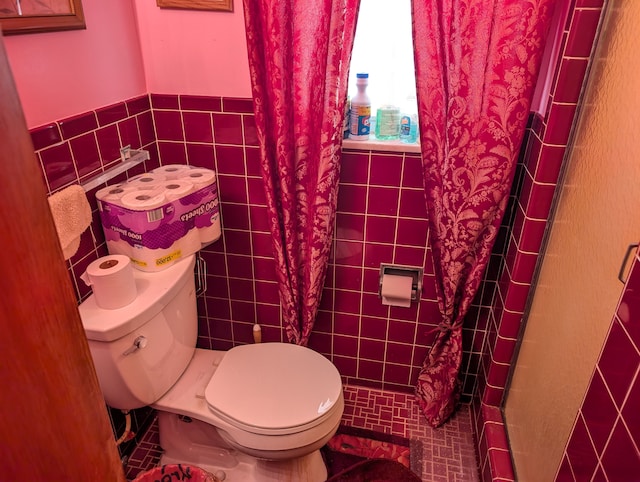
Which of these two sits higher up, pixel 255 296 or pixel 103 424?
pixel 103 424

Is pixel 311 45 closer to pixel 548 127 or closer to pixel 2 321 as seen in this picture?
pixel 548 127

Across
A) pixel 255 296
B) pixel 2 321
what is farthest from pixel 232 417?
pixel 2 321

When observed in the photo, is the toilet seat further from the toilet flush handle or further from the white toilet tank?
the toilet flush handle

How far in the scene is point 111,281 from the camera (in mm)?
1237

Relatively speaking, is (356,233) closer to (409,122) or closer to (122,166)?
(409,122)

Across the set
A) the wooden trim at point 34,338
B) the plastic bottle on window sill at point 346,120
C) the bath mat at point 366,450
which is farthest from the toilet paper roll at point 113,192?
the bath mat at point 366,450

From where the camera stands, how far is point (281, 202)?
5.27 ft

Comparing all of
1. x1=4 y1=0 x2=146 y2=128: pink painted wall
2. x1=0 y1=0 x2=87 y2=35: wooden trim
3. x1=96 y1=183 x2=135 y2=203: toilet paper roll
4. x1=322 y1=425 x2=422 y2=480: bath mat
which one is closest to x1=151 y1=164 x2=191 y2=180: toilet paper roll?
x1=96 y1=183 x2=135 y2=203: toilet paper roll

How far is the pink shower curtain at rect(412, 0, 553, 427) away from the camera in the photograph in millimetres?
1230

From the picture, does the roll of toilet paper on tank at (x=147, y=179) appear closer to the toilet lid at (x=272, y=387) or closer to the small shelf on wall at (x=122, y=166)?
the small shelf on wall at (x=122, y=166)

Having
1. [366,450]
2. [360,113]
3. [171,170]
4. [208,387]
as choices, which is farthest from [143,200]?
[366,450]

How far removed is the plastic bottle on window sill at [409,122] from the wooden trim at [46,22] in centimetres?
98

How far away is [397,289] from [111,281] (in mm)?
974

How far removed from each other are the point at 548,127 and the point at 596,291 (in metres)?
0.46
